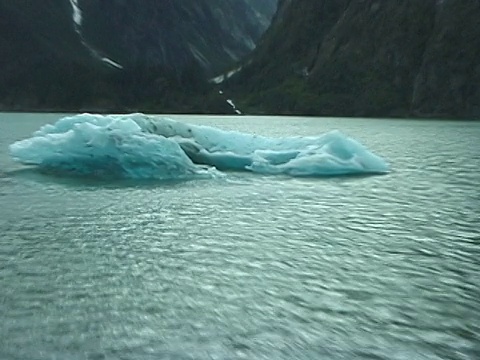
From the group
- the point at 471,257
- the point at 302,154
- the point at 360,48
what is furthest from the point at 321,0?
the point at 471,257

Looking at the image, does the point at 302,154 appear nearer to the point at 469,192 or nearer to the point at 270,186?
the point at 270,186

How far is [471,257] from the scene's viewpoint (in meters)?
12.1

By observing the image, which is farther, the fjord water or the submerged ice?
the submerged ice

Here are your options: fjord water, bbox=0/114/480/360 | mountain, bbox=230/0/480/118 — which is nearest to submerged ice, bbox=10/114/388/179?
fjord water, bbox=0/114/480/360

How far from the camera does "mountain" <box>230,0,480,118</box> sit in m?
146

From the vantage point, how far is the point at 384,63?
547ft

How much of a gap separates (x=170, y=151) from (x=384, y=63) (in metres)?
154

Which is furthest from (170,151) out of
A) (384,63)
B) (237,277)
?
(384,63)

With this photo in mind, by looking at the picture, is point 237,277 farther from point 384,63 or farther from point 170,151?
point 384,63

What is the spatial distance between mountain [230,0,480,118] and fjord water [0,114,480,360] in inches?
5466

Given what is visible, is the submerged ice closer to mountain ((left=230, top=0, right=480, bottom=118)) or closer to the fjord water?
the fjord water

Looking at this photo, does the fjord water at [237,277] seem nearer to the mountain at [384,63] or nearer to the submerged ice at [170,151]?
the submerged ice at [170,151]

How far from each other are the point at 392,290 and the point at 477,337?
2.10 metres

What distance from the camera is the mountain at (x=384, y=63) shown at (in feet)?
479
